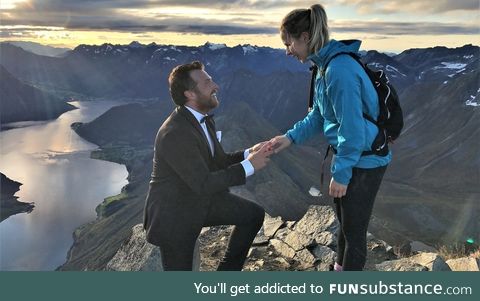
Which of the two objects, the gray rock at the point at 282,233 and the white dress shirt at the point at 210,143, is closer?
the white dress shirt at the point at 210,143

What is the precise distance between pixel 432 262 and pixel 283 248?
10.0ft

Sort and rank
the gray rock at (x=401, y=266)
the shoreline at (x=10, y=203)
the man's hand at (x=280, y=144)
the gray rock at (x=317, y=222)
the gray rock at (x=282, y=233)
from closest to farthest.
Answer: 1. the man's hand at (x=280, y=144)
2. the gray rock at (x=401, y=266)
3. the gray rock at (x=317, y=222)
4. the gray rock at (x=282, y=233)
5. the shoreline at (x=10, y=203)

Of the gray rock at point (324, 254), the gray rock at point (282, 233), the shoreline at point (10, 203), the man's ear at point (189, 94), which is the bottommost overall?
the shoreline at point (10, 203)

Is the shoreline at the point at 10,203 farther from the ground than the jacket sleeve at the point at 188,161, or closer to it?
closer to it

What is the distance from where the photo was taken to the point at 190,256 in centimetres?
532

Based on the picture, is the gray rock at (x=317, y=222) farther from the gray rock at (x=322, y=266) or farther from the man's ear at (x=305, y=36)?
the man's ear at (x=305, y=36)

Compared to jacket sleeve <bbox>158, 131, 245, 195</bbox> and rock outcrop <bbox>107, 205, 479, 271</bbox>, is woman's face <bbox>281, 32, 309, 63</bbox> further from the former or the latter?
rock outcrop <bbox>107, 205, 479, 271</bbox>

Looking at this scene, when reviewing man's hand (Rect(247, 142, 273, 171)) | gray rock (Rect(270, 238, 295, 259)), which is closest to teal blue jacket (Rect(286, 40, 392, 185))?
man's hand (Rect(247, 142, 273, 171))

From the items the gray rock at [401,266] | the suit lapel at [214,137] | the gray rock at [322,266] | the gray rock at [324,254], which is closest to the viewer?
the suit lapel at [214,137]

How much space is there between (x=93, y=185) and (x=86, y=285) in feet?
664

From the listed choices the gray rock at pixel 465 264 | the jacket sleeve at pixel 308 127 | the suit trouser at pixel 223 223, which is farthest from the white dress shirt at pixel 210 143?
the gray rock at pixel 465 264

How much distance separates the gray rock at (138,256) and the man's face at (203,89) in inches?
116

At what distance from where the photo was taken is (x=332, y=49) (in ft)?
14.9

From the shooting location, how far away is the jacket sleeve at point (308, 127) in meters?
5.56
